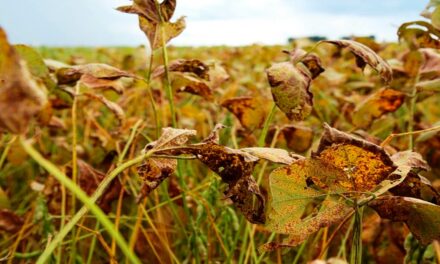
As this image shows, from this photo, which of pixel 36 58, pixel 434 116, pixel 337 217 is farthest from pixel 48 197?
pixel 434 116

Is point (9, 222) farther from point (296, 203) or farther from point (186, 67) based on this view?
point (296, 203)

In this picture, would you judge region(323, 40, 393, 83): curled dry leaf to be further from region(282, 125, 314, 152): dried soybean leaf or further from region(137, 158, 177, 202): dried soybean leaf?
region(282, 125, 314, 152): dried soybean leaf

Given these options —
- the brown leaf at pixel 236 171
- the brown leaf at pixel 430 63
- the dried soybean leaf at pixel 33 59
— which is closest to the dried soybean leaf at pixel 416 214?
the brown leaf at pixel 236 171

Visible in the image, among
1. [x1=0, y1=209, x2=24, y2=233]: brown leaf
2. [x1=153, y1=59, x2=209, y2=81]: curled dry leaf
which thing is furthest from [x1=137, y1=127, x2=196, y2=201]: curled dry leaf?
[x1=0, y1=209, x2=24, y2=233]: brown leaf

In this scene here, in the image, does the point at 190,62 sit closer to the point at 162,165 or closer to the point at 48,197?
the point at 162,165

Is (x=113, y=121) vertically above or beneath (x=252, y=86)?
beneath

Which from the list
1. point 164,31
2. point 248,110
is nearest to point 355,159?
point 164,31
